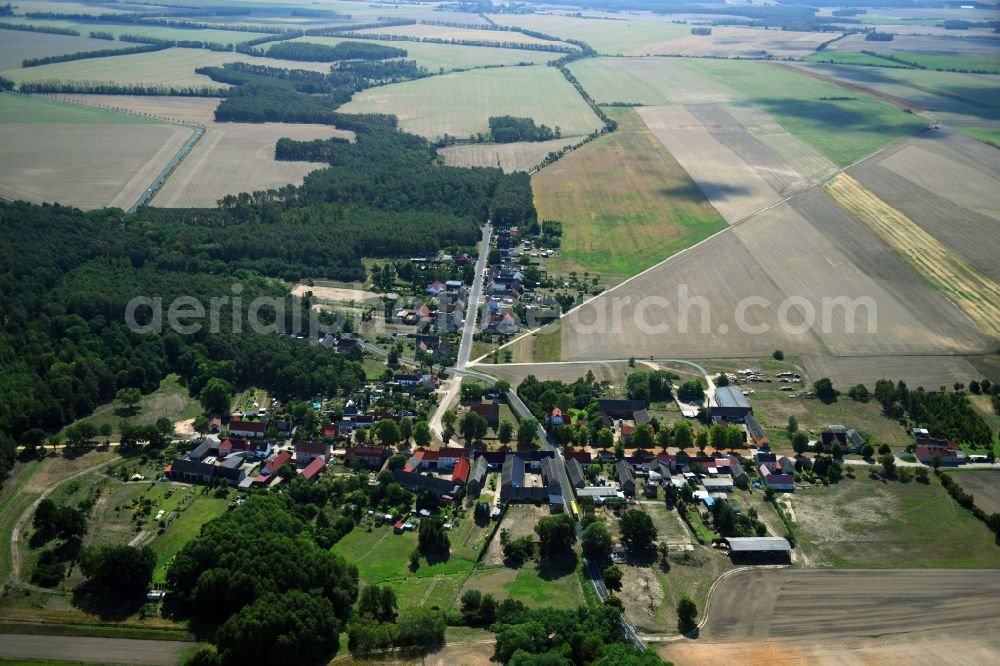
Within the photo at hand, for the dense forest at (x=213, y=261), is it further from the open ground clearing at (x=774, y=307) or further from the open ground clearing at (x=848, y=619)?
the open ground clearing at (x=848, y=619)

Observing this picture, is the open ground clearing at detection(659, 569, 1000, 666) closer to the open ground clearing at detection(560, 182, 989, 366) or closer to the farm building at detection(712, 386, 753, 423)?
the farm building at detection(712, 386, 753, 423)

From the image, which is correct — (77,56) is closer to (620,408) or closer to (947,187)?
(947,187)

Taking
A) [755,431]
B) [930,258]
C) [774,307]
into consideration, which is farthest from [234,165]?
[755,431]

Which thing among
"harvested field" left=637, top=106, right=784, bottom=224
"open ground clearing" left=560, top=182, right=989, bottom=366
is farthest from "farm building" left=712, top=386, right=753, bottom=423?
"harvested field" left=637, top=106, right=784, bottom=224

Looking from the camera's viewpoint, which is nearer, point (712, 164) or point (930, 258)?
point (930, 258)

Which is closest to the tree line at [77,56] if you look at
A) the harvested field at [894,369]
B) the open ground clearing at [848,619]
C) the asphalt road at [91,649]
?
the harvested field at [894,369]

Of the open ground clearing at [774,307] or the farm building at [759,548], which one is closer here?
the farm building at [759,548]
